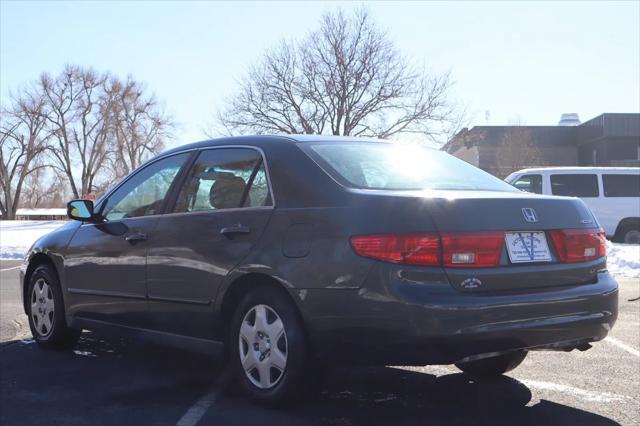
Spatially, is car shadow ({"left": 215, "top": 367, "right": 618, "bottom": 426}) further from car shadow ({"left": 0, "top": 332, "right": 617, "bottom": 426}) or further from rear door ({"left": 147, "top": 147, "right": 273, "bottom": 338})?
rear door ({"left": 147, "top": 147, "right": 273, "bottom": 338})

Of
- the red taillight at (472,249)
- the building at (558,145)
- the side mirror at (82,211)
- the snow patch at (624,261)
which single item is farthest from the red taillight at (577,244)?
the building at (558,145)

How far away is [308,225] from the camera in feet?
13.1

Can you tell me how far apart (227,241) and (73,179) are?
66.6 m

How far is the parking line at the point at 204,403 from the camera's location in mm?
4059

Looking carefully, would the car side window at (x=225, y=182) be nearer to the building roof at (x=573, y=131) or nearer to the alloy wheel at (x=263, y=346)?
the alloy wheel at (x=263, y=346)

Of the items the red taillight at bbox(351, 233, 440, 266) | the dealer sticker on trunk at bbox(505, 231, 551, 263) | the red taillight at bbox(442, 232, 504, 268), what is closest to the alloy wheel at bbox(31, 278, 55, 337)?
the red taillight at bbox(351, 233, 440, 266)

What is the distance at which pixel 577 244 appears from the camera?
417 centimetres

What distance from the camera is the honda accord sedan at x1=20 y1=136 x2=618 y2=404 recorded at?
12.1 ft

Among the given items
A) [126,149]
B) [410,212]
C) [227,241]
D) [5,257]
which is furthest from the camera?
[126,149]

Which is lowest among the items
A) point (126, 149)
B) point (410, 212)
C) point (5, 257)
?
point (5, 257)

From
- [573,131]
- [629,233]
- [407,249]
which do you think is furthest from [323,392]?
[573,131]

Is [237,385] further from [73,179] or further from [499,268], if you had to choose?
[73,179]

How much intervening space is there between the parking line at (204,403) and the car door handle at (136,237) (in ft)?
3.56

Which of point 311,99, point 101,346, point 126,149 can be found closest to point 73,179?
point 126,149
